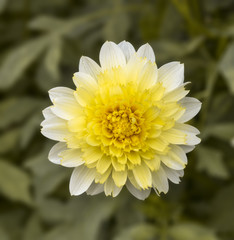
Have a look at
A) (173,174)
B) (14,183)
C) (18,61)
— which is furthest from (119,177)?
(18,61)

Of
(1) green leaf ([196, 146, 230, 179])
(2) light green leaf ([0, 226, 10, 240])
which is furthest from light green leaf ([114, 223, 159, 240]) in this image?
(2) light green leaf ([0, 226, 10, 240])

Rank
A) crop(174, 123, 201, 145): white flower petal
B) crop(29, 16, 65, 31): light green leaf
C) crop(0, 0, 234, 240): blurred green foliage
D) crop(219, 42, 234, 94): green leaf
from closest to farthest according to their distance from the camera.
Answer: crop(174, 123, 201, 145): white flower petal < crop(219, 42, 234, 94): green leaf < crop(0, 0, 234, 240): blurred green foliage < crop(29, 16, 65, 31): light green leaf

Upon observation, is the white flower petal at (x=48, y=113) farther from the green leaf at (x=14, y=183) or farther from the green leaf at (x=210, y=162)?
the green leaf at (x=14, y=183)

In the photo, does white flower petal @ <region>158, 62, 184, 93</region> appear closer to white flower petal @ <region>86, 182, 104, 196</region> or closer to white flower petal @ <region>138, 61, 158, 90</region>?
white flower petal @ <region>138, 61, 158, 90</region>

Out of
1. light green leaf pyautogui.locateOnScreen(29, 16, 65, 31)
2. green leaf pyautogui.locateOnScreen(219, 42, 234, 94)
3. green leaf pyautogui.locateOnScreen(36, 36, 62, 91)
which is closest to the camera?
green leaf pyautogui.locateOnScreen(219, 42, 234, 94)

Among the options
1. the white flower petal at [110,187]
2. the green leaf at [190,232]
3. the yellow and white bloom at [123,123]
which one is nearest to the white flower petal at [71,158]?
the yellow and white bloom at [123,123]

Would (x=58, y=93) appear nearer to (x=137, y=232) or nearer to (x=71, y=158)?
(x=71, y=158)
